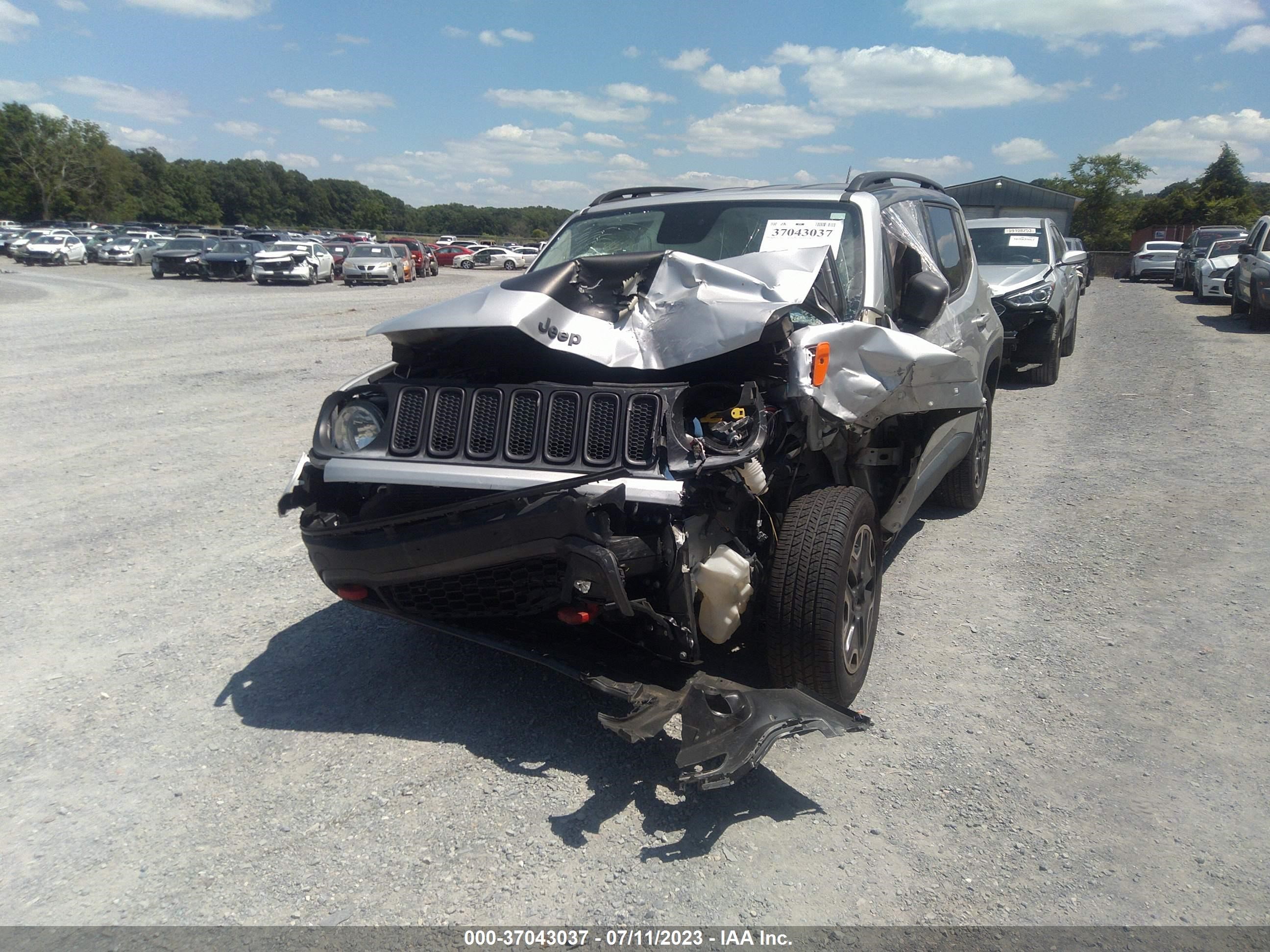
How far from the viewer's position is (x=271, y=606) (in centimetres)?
468

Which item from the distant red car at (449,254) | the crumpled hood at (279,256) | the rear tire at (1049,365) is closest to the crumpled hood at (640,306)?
the rear tire at (1049,365)

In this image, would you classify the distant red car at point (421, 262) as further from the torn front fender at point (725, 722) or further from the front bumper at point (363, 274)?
the torn front fender at point (725, 722)

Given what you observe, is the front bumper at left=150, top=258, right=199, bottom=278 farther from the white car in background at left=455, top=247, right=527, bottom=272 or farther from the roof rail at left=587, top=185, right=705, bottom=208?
the roof rail at left=587, top=185, right=705, bottom=208

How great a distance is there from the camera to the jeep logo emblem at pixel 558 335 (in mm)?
3346

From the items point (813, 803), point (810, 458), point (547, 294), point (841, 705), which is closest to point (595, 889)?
point (813, 803)

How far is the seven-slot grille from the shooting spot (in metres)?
3.08

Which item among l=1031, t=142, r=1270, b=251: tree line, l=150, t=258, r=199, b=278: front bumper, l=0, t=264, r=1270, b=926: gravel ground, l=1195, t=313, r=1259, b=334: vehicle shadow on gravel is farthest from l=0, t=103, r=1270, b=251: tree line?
l=0, t=264, r=1270, b=926: gravel ground

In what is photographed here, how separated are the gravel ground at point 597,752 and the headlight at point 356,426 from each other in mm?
1097

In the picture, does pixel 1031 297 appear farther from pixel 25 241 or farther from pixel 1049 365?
pixel 25 241

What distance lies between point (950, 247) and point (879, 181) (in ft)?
3.17

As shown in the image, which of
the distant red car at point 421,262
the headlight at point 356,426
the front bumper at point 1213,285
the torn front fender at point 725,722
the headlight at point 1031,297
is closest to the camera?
the torn front fender at point 725,722

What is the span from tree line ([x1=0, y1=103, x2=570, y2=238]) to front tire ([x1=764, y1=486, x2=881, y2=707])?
6412 cm

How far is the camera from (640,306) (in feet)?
11.6

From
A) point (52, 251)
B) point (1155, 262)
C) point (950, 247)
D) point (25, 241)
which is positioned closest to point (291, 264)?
point (52, 251)
